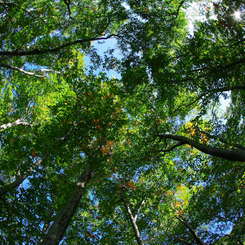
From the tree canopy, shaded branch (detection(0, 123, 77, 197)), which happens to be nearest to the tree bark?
the tree canopy

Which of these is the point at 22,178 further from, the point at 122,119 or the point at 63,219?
the point at 122,119

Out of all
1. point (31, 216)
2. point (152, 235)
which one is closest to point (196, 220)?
point (152, 235)

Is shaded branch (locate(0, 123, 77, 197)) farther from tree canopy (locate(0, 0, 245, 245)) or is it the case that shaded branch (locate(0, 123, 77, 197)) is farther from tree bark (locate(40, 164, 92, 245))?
tree bark (locate(40, 164, 92, 245))

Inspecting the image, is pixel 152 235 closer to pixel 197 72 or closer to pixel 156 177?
pixel 156 177

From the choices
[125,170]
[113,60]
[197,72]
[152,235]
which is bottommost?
[152,235]

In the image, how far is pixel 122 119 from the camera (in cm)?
876

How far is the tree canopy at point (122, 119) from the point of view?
211 inches

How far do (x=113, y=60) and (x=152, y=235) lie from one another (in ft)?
42.6

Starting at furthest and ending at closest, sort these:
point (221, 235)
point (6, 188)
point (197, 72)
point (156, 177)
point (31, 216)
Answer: point (156, 177), point (221, 235), point (197, 72), point (31, 216), point (6, 188)

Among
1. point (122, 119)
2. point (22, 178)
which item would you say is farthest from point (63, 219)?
point (122, 119)

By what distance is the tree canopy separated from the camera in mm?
5355

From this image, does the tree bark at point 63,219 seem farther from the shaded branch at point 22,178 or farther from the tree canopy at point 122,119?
the shaded branch at point 22,178

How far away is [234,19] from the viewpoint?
5.82 m

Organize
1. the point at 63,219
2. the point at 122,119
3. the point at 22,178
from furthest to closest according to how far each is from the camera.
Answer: the point at 122,119 → the point at 63,219 → the point at 22,178
